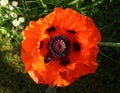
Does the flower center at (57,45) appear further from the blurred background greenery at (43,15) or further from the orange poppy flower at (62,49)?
the blurred background greenery at (43,15)

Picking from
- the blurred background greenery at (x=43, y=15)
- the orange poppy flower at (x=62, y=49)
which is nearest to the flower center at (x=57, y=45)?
the orange poppy flower at (x=62, y=49)

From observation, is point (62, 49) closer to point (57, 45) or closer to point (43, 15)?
point (57, 45)

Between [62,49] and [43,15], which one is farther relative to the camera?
[43,15]

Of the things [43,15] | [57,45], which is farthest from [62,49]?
[43,15]

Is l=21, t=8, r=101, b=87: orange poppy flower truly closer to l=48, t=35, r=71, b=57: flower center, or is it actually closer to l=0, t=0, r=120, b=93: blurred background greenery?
l=48, t=35, r=71, b=57: flower center

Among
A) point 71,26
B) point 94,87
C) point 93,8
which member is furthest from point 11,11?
point 71,26

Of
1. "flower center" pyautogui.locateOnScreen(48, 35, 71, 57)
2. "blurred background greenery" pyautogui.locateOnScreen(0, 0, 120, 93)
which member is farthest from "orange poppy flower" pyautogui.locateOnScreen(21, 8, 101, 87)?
"blurred background greenery" pyautogui.locateOnScreen(0, 0, 120, 93)
